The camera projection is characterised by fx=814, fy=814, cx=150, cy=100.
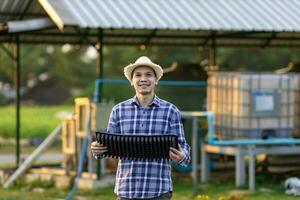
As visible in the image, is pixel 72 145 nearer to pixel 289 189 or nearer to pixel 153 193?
pixel 289 189

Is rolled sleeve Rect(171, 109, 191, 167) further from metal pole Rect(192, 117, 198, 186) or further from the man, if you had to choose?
metal pole Rect(192, 117, 198, 186)

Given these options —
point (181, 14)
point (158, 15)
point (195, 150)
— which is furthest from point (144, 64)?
point (195, 150)

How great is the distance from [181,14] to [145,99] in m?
8.46

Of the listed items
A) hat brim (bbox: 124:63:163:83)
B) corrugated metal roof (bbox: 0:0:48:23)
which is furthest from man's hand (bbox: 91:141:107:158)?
corrugated metal roof (bbox: 0:0:48:23)

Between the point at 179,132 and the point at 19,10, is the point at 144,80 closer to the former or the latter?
the point at 179,132

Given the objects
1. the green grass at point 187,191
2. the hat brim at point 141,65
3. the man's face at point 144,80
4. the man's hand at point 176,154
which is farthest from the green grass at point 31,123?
the man's hand at point 176,154

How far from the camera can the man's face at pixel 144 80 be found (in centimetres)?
545

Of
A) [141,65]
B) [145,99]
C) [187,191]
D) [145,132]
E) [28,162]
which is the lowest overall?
[187,191]

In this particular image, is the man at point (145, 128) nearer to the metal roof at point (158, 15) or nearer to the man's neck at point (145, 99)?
the man's neck at point (145, 99)

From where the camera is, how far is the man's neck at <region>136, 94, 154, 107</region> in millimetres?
5469

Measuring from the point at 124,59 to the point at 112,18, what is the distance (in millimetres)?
30178

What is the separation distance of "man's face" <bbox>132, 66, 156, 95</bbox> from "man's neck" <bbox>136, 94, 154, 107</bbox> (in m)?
0.02

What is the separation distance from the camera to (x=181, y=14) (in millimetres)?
13797

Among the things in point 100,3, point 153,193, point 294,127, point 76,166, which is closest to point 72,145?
point 76,166
